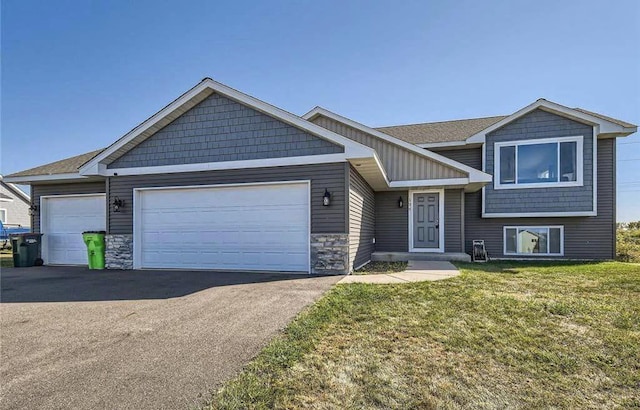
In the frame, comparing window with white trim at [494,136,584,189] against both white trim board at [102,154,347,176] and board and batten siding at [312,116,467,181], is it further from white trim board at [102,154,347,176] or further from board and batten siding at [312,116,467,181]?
white trim board at [102,154,347,176]

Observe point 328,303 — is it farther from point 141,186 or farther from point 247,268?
point 141,186

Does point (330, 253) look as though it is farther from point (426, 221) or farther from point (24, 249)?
point (24, 249)

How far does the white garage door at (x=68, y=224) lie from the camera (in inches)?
403

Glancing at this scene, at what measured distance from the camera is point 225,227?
26.8 feet

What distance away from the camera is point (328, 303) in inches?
183

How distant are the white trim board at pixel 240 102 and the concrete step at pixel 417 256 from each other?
454 centimetres

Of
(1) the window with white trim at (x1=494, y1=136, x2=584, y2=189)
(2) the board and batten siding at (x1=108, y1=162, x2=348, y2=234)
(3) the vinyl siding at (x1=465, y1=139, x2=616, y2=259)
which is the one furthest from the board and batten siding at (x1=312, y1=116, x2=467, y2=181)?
(2) the board and batten siding at (x1=108, y1=162, x2=348, y2=234)

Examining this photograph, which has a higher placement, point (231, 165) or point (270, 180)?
point (231, 165)

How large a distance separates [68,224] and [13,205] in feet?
58.8

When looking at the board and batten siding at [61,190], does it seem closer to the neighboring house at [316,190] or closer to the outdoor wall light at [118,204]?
the neighboring house at [316,190]

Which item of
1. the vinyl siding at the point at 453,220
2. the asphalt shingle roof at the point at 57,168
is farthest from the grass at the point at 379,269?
the asphalt shingle roof at the point at 57,168

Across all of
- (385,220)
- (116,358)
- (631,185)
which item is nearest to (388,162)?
(385,220)

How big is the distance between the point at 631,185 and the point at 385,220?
31830 mm

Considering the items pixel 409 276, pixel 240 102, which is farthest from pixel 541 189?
pixel 240 102
